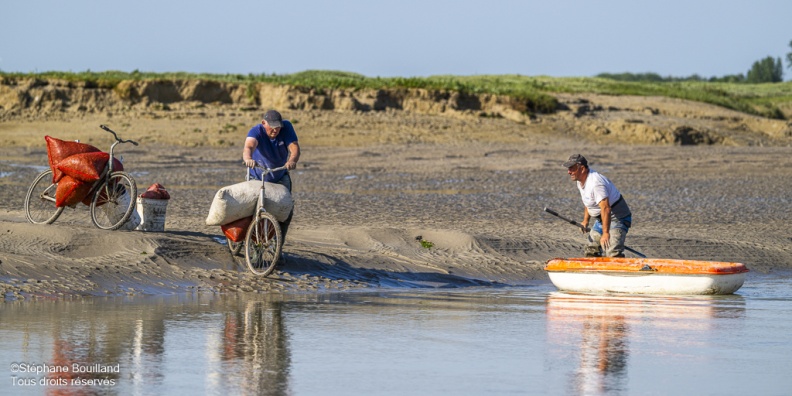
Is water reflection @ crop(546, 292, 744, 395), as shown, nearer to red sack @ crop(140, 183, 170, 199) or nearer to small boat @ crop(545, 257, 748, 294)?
small boat @ crop(545, 257, 748, 294)

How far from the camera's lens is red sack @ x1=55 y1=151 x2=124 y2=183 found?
1289 cm

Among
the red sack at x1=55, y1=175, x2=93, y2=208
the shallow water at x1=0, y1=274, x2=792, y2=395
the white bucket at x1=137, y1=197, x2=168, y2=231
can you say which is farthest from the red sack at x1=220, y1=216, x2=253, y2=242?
the red sack at x1=55, y1=175, x2=93, y2=208

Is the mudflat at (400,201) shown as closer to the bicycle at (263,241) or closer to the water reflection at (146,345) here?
the bicycle at (263,241)

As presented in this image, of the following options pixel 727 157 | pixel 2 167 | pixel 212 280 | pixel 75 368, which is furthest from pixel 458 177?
pixel 75 368

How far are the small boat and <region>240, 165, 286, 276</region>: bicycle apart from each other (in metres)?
3.15

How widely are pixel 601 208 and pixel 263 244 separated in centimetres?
367

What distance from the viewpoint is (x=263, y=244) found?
12070 millimetres

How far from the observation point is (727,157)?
30.9 meters

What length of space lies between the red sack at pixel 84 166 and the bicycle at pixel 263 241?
186cm

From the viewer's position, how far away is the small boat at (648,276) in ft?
40.8

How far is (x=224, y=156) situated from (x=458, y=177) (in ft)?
22.6

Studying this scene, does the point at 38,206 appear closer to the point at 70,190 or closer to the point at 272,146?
the point at 70,190

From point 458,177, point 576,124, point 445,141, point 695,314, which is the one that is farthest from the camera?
point 576,124

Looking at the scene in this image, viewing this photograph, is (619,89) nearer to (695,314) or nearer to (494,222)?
(494,222)
